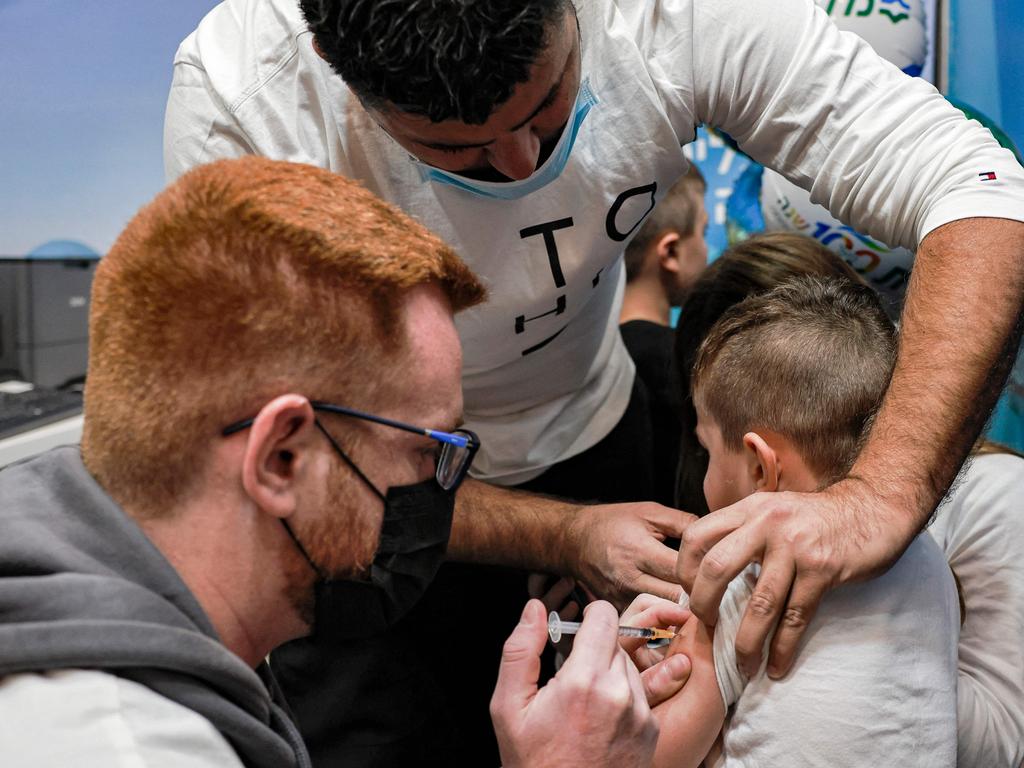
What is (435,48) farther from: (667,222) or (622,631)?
(667,222)

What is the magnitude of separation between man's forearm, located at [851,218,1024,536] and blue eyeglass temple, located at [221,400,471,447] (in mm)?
452

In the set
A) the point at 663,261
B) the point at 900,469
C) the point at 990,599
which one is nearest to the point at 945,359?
the point at 900,469

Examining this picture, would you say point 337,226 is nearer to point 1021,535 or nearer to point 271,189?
point 271,189

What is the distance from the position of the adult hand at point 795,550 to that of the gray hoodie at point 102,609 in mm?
501

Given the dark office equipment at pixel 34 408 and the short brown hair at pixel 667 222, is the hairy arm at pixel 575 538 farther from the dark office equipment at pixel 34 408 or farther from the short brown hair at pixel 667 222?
the dark office equipment at pixel 34 408

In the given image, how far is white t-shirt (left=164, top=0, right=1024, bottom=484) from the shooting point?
54.0 inches

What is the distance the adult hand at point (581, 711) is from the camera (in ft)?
3.34

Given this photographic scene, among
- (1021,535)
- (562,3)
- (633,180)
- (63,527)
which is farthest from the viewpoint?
(633,180)

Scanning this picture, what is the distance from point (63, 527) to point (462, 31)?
25.7 inches

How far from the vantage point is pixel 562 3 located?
120 centimetres

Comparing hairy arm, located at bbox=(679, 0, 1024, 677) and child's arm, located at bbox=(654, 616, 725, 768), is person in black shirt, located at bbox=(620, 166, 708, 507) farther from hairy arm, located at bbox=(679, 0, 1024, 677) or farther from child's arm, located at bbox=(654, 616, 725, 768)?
child's arm, located at bbox=(654, 616, 725, 768)

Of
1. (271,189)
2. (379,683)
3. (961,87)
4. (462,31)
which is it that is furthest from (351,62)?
(961,87)

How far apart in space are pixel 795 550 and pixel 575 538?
22.8 inches

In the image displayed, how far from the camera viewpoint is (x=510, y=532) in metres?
1.67
